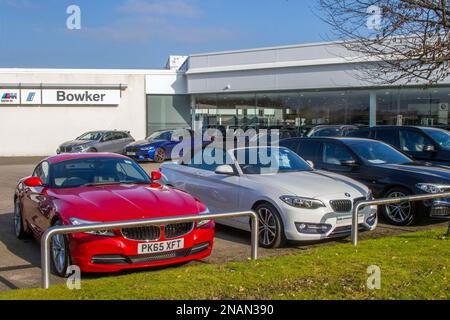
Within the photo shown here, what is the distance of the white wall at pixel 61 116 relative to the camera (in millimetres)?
29766

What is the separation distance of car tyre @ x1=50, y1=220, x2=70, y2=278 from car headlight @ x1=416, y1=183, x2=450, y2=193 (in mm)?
6026

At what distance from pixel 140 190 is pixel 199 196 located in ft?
7.64

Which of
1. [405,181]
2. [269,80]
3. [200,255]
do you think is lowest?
[200,255]

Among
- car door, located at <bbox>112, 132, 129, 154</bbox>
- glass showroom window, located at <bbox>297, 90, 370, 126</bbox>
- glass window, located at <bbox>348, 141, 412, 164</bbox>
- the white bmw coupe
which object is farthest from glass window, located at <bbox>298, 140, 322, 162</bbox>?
car door, located at <bbox>112, 132, 129, 154</bbox>

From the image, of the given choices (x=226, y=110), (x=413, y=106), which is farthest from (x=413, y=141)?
(x=226, y=110)

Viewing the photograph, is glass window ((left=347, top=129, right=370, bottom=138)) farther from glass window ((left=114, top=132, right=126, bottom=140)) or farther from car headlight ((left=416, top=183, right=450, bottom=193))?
glass window ((left=114, top=132, right=126, bottom=140))

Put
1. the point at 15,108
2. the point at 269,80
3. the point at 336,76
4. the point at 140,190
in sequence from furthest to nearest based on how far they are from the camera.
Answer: the point at 15,108, the point at 269,80, the point at 336,76, the point at 140,190

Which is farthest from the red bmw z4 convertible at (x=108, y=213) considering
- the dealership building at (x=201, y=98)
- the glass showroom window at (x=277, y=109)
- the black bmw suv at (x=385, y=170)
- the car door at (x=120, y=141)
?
the glass showroom window at (x=277, y=109)

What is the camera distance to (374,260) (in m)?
6.02

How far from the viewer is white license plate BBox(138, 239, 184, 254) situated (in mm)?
5742

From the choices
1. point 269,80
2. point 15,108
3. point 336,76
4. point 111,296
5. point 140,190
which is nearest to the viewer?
point 111,296
